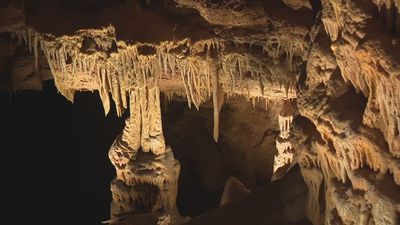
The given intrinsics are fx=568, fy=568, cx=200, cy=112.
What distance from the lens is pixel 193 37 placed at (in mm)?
7789

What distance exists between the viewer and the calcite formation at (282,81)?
13.6 ft

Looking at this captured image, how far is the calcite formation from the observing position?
4141 millimetres

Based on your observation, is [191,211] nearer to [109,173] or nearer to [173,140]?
[173,140]

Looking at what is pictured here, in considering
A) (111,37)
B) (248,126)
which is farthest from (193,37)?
(248,126)

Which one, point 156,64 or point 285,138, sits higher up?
point 156,64

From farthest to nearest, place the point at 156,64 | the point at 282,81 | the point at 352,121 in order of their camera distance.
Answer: the point at 156,64 < the point at 282,81 < the point at 352,121

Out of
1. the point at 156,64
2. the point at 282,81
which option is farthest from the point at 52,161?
the point at 282,81

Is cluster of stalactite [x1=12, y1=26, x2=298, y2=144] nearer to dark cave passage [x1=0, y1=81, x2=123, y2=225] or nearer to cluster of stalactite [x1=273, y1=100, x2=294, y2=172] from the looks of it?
cluster of stalactite [x1=273, y1=100, x2=294, y2=172]

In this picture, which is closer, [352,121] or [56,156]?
[352,121]

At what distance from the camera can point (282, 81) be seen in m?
8.01

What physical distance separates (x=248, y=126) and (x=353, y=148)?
859cm

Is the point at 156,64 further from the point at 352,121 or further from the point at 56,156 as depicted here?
the point at 56,156

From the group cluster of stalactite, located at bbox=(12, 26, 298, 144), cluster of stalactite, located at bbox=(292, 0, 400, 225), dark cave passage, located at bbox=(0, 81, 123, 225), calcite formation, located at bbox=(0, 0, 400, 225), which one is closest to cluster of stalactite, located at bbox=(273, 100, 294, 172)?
calcite formation, located at bbox=(0, 0, 400, 225)

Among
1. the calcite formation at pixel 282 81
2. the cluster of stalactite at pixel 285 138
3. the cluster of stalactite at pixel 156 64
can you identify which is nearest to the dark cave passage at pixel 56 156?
the calcite formation at pixel 282 81
